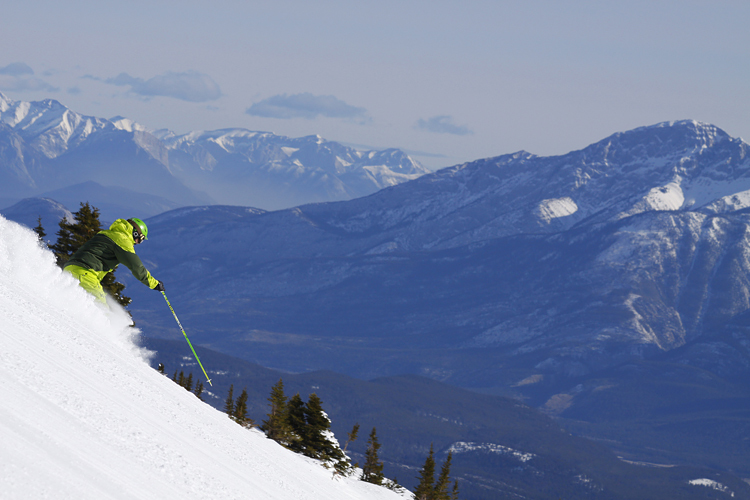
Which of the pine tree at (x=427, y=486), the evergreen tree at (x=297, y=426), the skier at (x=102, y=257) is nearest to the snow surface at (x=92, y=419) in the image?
the skier at (x=102, y=257)

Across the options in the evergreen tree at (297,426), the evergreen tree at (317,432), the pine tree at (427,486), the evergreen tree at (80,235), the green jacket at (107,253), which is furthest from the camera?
the pine tree at (427,486)

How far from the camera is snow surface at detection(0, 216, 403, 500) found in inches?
395

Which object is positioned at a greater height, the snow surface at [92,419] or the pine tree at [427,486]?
the pine tree at [427,486]

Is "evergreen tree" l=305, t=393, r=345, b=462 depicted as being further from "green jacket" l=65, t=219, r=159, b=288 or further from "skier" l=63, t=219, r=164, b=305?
"green jacket" l=65, t=219, r=159, b=288

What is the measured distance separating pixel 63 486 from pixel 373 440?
71899mm

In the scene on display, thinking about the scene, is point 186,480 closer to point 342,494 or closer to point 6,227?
point 6,227

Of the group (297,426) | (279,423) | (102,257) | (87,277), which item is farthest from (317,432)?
(102,257)

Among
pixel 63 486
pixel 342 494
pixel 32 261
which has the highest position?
pixel 32 261

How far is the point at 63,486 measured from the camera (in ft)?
30.7

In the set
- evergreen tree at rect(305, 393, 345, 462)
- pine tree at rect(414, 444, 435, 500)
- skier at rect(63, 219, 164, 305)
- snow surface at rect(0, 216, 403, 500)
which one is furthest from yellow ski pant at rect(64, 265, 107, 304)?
pine tree at rect(414, 444, 435, 500)

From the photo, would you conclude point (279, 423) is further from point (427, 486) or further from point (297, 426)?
point (427, 486)

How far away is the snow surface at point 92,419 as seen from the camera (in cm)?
1004

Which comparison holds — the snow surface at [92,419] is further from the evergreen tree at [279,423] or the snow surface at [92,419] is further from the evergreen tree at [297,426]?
the evergreen tree at [297,426]

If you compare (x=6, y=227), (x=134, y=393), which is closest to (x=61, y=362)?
(x=134, y=393)
